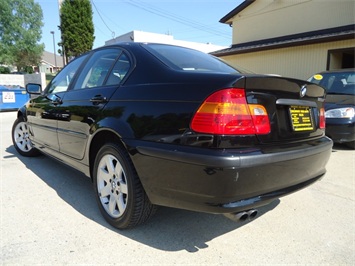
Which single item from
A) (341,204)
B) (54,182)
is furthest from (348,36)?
(54,182)

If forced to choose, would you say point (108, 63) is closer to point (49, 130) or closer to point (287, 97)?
point (49, 130)

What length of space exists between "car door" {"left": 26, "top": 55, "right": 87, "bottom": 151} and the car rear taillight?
191 cm

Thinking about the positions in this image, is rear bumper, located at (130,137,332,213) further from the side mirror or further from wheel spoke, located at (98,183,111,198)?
the side mirror

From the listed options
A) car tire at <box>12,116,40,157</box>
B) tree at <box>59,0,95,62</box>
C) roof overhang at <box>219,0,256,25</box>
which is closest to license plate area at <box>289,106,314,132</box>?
car tire at <box>12,116,40,157</box>

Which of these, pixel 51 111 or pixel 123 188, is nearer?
pixel 123 188

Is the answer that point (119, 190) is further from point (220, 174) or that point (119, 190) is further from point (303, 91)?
point (303, 91)

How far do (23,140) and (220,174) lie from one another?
424 cm

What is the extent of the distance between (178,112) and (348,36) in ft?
36.5

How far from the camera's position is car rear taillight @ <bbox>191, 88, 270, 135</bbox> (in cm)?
177

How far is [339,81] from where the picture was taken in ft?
19.5

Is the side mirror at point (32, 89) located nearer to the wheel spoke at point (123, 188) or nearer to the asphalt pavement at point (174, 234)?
the asphalt pavement at point (174, 234)

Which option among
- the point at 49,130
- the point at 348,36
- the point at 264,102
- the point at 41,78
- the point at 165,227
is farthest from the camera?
the point at 41,78

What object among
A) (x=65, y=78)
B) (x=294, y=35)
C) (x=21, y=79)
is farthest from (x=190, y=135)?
(x=21, y=79)

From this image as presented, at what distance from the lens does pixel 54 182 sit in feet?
11.8
